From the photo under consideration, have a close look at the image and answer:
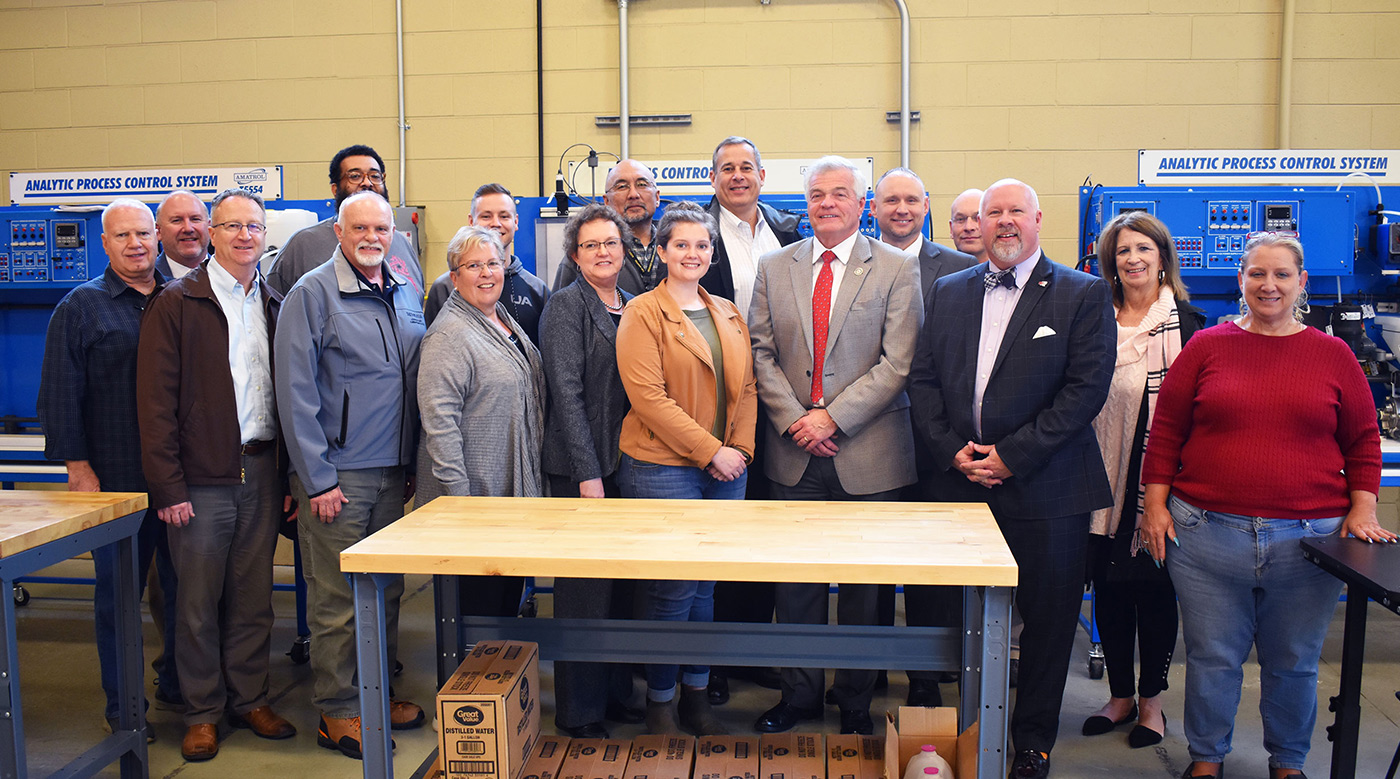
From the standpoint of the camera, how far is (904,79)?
508 centimetres

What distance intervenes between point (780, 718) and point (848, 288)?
4.32 ft

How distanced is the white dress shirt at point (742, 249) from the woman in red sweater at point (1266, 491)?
130cm

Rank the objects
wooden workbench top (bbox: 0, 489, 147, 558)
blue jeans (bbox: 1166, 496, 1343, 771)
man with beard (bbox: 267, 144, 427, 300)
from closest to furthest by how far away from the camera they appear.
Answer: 1. wooden workbench top (bbox: 0, 489, 147, 558)
2. blue jeans (bbox: 1166, 496, 1343, 771)
3. man with beard (bbox: 267, 144, 427, 300)

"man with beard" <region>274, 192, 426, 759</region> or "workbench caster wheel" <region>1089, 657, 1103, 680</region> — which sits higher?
"man with beard" <region>274, 192, 426, 759</region>

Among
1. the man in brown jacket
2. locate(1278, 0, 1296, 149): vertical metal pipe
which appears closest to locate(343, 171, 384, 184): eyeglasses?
the man in brown jacket

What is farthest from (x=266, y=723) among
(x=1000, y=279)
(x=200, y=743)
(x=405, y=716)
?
(x=1000, y=279)

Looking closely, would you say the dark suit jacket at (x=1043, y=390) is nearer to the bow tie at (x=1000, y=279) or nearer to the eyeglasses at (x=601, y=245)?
the bow tie at (x=1000, y=279)

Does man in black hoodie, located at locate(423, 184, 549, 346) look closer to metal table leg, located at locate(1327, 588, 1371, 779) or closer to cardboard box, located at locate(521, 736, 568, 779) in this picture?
cardboard box, located at locate(521, 736, 568, 779)

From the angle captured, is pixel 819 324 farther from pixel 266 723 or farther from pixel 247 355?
pixel 266 723

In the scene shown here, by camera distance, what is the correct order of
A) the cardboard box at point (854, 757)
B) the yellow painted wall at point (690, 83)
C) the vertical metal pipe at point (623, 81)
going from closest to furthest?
the cardboard box at point (854, 757), the yellow painted wall at point (690, 83), the vertical metal pipe at point (623, 81)

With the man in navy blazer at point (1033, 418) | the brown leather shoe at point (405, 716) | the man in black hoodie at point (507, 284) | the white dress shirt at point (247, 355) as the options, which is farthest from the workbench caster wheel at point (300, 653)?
the man in navy blazer at point (1033, 418)

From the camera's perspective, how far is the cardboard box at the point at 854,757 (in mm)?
2104

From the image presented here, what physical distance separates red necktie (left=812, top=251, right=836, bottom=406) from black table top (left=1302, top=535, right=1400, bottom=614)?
1.25 metres

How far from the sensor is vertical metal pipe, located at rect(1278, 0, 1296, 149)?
16.0 ft
